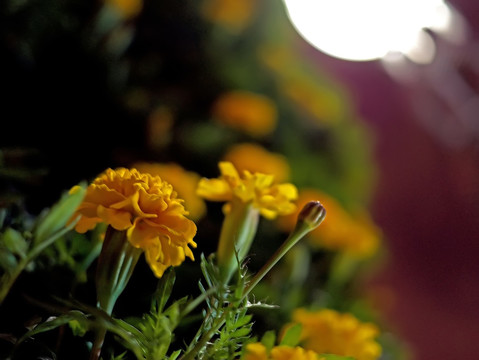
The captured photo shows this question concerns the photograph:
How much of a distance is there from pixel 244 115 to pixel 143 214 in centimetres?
56

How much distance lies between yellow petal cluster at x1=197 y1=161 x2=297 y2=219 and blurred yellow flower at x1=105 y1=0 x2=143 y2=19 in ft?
1.28

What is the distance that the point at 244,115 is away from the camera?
30.4 inches

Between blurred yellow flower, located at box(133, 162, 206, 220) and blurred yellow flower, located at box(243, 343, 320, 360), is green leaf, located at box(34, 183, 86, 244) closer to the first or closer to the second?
blurred yellow flower, located at box(243, 343, 320, 360)

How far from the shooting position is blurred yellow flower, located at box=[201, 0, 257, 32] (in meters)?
0.85

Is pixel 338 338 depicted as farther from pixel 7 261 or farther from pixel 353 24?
pixel 353 24

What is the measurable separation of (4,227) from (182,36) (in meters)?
0.57

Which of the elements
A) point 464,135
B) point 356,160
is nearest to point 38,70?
point 356,160

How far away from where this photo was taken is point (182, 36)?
816 millimetres

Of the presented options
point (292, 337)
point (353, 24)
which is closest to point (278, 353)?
point (292, 337)

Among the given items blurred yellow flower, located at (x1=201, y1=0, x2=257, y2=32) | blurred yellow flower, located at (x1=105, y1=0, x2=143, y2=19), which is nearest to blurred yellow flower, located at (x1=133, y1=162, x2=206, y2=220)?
blurred yellow flower, located at (x1=105, y1=0, x2=143, y2=19)

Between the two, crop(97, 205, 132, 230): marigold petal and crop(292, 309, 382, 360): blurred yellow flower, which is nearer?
crop(97, 205, 132, 230): marigold petal

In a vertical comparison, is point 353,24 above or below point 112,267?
above

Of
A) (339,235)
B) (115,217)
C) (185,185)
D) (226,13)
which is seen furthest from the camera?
(226,13)

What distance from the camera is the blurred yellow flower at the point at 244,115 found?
77 centimetres
